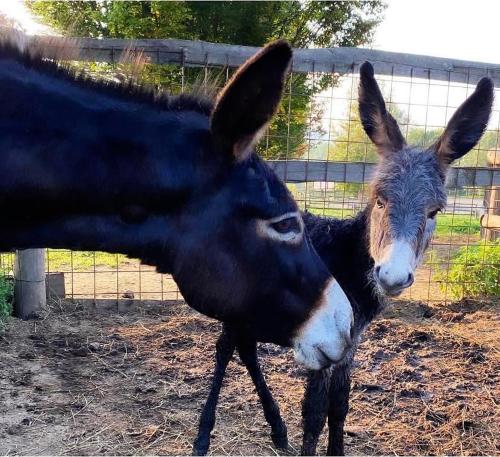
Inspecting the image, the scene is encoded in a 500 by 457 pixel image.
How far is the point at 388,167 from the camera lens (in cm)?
314

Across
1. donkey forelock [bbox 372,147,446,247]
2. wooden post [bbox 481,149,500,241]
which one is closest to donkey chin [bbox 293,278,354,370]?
donkey forelock [bbox 372,147,446,247]

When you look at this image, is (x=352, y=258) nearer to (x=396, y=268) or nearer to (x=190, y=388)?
(x=396, y=268)

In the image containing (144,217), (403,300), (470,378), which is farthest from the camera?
(403,300)

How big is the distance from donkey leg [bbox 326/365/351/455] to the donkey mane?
2.05m

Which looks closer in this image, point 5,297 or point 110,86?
point 110,86

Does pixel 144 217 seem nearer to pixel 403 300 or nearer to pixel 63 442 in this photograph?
pixel 63 442

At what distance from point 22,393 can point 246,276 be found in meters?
2.69

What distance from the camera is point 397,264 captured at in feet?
8.14

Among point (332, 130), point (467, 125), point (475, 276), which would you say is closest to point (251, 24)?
point (332, 130)

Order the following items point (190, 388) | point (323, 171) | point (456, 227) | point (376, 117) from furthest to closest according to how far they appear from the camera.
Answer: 1. point (456, 227)
2. point (323, 171)
3. point (190, 388)
4. point (376, 117)

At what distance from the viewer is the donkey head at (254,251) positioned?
1.59m

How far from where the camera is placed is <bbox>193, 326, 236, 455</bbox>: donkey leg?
3.12m

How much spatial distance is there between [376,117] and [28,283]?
3.59 meters

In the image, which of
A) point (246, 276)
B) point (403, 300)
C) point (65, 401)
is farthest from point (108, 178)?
point (403, 300)
